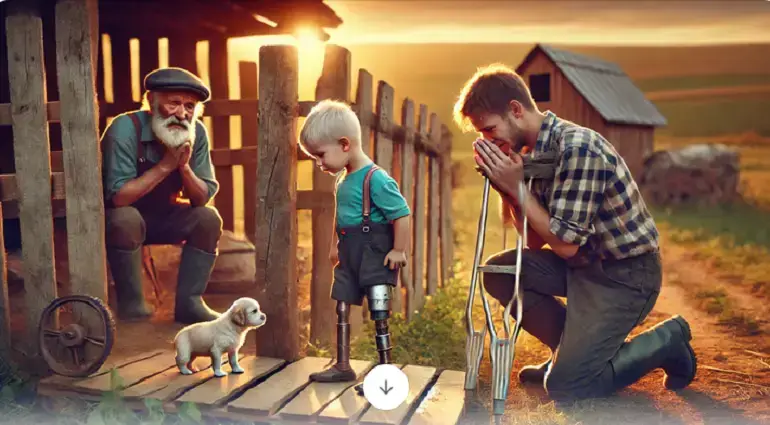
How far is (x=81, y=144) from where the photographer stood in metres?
4.23

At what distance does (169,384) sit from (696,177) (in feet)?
43.5

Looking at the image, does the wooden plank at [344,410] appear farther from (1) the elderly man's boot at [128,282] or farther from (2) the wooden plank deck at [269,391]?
(1) the elderly man's boot at [128,282]

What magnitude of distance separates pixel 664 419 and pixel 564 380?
1.80ft

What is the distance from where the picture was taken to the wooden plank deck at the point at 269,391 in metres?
3.58

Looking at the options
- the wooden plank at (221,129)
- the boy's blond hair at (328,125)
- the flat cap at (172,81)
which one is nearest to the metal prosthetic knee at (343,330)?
the boy's blond hair at (328,125)

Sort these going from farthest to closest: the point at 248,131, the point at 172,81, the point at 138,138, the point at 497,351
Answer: the point at 248,131, the point at 138,138, the point at 172,81, the point at 497,351

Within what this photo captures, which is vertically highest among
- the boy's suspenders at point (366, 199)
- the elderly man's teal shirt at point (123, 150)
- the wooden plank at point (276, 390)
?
the elderly man's teal shirt at point (123, 150)

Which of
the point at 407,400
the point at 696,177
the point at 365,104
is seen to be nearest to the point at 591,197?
the point at 407,400

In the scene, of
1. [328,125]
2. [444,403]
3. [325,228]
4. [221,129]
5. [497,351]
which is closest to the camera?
[497,351]

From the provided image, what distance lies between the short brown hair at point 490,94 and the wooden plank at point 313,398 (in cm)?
150

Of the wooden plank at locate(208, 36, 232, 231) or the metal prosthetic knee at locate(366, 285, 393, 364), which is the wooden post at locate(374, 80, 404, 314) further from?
the wooden plank at locate(208, 36, 232, 231)

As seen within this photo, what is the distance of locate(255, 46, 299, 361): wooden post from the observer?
4359 millimetres

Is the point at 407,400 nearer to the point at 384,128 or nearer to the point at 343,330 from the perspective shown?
the point at 343,330

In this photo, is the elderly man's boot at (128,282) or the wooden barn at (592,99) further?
the wooden barn at (592,99)
